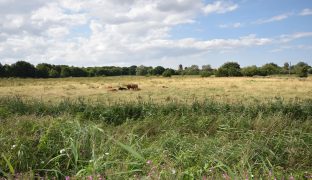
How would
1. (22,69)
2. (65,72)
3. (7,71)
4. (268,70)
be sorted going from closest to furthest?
(7,71)
(22,69)
(268,70)
(65,72)

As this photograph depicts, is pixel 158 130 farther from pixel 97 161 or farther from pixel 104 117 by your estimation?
pixel 97 161

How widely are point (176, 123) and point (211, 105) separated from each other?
108 inches

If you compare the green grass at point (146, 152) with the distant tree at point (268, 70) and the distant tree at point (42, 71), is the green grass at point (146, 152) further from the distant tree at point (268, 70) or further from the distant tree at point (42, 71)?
the distant tree at point (42, 71)

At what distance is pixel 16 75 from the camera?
7200 cm

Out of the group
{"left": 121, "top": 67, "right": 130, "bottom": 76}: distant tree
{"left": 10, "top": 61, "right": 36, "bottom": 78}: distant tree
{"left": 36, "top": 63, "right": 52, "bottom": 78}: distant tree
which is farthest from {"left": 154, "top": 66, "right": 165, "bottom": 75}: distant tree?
{"left": 10, "top": 61, "right": 36, "bottom": 78}: distant tree

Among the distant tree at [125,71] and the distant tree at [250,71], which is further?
the distant tree at [125,71]

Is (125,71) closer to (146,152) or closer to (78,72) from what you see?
(78,72)

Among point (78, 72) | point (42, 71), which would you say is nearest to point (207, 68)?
point (78, 72)

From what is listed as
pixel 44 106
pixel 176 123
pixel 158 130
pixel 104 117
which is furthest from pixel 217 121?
→ pixel 44 106

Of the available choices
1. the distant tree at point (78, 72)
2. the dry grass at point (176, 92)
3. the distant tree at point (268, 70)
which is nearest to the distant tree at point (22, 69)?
the distant tree at point (78, 72)

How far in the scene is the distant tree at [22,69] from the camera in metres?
72.0

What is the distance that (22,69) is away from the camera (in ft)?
240

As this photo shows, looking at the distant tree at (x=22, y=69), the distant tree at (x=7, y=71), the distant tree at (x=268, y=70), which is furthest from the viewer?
the distant tree at (x=268, y=70)

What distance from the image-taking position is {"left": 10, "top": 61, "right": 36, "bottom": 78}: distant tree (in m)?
72.0
